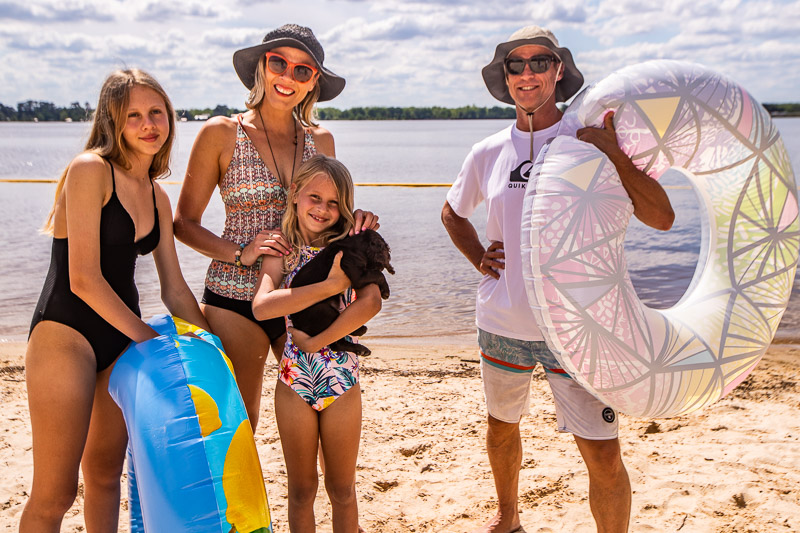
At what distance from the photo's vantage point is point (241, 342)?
2.32 m

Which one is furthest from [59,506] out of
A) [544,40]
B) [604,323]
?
[544,40]

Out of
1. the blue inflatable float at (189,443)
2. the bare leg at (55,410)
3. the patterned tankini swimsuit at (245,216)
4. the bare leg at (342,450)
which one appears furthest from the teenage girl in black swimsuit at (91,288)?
the bare leg at (342,450)

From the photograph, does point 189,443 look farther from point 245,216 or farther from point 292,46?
point 292,46

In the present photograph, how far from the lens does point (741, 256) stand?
7.38 feet

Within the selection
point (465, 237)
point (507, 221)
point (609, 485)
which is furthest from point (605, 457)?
point (465, 237)

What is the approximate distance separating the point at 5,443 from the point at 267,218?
2.38 metres

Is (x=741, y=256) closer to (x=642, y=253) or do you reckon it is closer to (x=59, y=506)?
(x=59, y=506)

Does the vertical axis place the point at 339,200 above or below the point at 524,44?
below

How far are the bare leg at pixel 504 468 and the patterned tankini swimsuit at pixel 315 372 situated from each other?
0.77m

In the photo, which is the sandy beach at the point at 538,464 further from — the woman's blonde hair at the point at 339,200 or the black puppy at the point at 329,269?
the woman's blonde hair at the point at 339,200

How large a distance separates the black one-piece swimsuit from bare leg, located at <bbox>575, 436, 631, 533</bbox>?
160 cm

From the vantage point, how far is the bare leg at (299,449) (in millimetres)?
2189

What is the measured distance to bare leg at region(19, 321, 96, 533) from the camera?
1959 millimetres

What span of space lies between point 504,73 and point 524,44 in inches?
11.4
